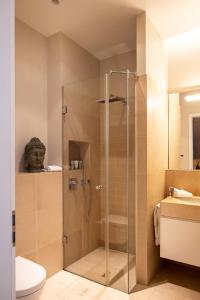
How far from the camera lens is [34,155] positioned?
2246mm

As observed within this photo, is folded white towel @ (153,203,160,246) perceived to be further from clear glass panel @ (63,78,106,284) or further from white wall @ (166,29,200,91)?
white wall @ (166,29,200,91)

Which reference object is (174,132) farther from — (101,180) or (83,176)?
(83,176)

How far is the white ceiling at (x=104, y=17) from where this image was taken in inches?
82.1

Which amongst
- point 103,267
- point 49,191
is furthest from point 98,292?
point 49,191

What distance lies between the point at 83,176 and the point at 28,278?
54.4 inches

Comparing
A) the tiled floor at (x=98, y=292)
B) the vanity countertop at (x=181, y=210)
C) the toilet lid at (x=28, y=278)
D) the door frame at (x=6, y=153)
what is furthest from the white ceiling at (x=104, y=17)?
the tiled floor at (x=98, y=292)

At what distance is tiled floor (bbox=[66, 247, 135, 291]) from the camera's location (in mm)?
2197

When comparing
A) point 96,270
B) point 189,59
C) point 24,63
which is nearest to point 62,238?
point 96,270

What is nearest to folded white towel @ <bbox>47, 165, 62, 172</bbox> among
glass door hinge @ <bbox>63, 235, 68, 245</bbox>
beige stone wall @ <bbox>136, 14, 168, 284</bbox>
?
glass door hinge @ <bbox>63, 235, 68, 245</bbox>

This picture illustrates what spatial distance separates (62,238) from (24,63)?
6.65ft

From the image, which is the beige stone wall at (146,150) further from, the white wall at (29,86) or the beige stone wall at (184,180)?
the white wall at (29,86)

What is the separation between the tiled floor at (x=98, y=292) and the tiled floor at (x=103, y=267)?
102 millimetres

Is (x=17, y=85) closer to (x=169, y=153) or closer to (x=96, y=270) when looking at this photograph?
(x=169, y=153)

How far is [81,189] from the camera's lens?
2.72m
